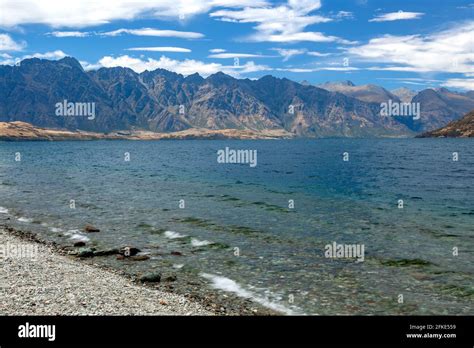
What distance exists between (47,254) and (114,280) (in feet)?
29.7

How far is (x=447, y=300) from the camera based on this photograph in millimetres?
22516

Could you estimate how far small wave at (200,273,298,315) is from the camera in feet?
70.9

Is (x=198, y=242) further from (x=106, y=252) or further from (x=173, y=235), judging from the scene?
(x=106, y=252)

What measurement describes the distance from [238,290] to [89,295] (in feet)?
27.5

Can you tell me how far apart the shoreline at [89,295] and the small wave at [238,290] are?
53 cm

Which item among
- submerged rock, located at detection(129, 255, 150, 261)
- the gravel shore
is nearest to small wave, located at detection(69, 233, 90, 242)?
the gravel shore

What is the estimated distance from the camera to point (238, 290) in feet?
79.5

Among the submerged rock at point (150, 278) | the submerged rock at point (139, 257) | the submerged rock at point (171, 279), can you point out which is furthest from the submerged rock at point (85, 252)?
the submerged rock at point (171, 279)

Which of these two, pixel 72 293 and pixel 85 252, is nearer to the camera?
pixel 72 293

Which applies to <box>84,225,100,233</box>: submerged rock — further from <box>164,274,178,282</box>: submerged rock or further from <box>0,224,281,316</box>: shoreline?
<box>164,274,178,282</box>: submerged rock

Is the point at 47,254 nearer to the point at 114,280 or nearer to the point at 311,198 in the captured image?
the point at 114,280

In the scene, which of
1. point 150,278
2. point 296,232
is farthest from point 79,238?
point 296,232

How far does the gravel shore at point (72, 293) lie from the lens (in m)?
18.5
